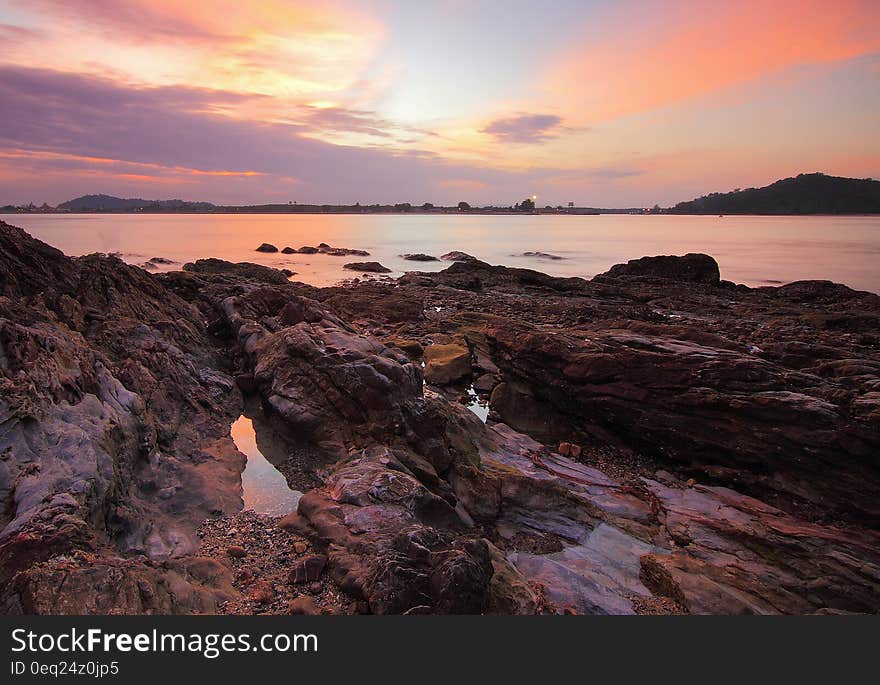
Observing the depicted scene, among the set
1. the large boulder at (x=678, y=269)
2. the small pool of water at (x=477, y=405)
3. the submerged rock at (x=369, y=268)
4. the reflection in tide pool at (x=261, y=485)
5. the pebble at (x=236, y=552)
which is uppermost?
the large boulder at (x=678, y=269)

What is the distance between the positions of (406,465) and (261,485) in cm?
302

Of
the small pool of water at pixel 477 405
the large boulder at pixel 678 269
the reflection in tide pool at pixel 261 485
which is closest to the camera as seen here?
the reflection in tide pool at pixel 261 485

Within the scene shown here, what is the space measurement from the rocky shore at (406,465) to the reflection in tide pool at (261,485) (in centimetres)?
29

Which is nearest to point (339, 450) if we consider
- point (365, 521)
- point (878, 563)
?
point (365, 521)

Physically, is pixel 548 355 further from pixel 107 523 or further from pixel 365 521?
pixel 107 523

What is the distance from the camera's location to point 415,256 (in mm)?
72312

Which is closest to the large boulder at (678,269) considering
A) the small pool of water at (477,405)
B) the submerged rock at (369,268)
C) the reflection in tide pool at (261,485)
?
the submerged rock at (369,268)

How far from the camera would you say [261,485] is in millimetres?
Answer: 9688

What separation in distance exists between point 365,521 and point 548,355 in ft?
31.5

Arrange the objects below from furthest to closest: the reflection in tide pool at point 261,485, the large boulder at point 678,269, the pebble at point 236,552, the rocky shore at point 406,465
Result: the large boulder at point 678,269 → the reflection in tide pool at point 261,485 → the pebble at point 236,552 → the rocky shore at point 406,465

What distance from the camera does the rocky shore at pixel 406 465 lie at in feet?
20.3

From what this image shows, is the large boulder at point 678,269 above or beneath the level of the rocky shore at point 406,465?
above

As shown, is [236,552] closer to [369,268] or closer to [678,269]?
[678,269]

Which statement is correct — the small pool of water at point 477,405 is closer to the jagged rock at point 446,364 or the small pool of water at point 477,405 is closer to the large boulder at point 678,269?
the jagged rock at point 446,364
